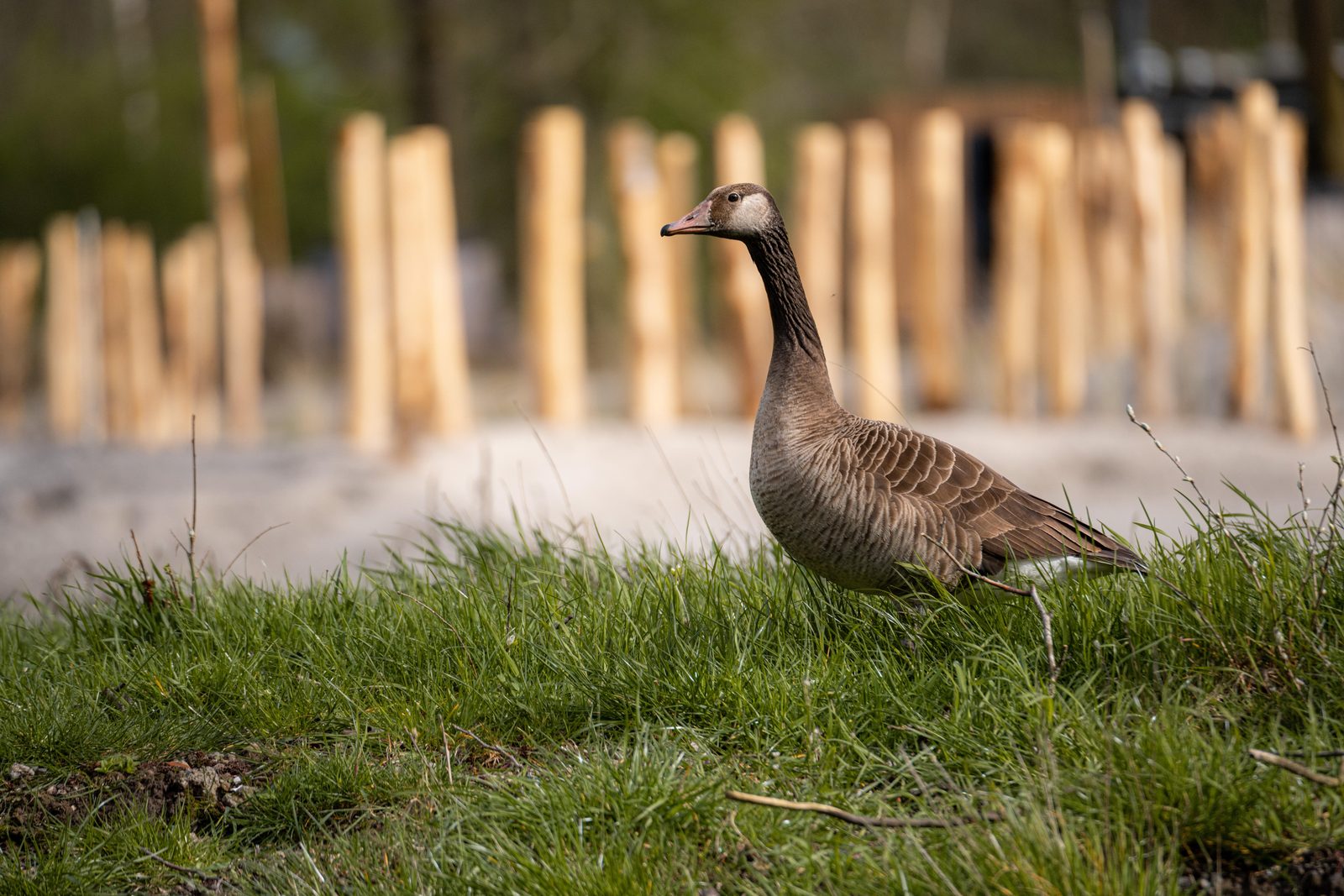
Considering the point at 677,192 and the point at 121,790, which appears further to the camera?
the point at 677,192

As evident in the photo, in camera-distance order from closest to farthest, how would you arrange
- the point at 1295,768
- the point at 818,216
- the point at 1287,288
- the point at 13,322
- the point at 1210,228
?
1. the point at 1295,768
2. the point at 818,216
3. the point at 1287,288
4. the point at 13,322
5. the point at 1210,228

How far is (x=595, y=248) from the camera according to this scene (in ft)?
61.0

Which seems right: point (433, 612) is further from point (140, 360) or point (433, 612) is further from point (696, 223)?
point (140, 360)

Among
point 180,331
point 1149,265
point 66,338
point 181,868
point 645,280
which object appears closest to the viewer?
point 181,868

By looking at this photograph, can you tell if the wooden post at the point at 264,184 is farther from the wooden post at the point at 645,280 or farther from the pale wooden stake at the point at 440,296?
the wooden post at the point at 645,280

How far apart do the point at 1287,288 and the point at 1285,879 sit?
733 centimetres

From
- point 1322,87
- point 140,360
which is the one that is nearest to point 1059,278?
point 140,360

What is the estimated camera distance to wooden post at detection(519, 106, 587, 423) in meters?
8.30

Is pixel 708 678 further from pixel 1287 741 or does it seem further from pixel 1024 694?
pixel 1287 741

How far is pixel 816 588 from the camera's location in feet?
13.3

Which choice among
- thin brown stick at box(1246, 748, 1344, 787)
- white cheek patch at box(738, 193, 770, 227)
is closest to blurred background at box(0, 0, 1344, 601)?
white cheek patch at box(738, 193, 770, 227)

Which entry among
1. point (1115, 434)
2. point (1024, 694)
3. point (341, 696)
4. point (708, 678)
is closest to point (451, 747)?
point (341, 696)

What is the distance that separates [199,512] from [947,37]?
151ft

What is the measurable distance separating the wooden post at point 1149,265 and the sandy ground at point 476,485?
1.58 feet
